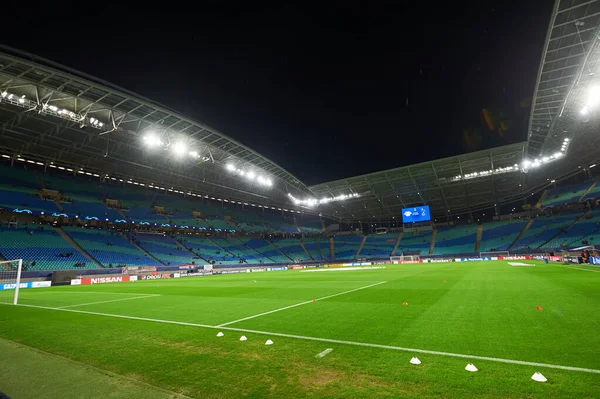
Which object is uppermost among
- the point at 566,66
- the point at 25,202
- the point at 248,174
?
the point at 566,66

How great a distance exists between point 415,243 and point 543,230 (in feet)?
71.0

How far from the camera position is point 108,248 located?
3919 cm

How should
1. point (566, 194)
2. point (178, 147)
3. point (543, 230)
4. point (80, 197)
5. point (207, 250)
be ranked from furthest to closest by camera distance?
point (207, 250) < point (566, 194) < point (543, 230) < point (80, 197) < point (178, 147)

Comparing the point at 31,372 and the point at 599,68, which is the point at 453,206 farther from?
the point at 31,372

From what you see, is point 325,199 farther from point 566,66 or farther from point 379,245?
point 566,66

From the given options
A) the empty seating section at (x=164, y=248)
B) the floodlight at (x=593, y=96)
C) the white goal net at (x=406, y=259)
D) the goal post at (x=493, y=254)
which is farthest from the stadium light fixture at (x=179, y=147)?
the goal post at (x=493, y=254)

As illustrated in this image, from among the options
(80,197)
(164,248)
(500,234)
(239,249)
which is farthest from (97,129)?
(500,234)

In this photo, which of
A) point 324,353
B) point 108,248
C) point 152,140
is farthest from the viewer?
point 108,248

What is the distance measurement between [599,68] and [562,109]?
653 cm

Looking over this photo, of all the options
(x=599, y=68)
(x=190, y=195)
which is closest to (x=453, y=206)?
(x=599, y=68)

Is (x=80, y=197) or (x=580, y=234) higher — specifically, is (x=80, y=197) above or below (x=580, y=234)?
above

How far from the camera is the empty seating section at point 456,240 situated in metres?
54.4

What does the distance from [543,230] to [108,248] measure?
2717 inches

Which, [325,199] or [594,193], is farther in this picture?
[325,199]
